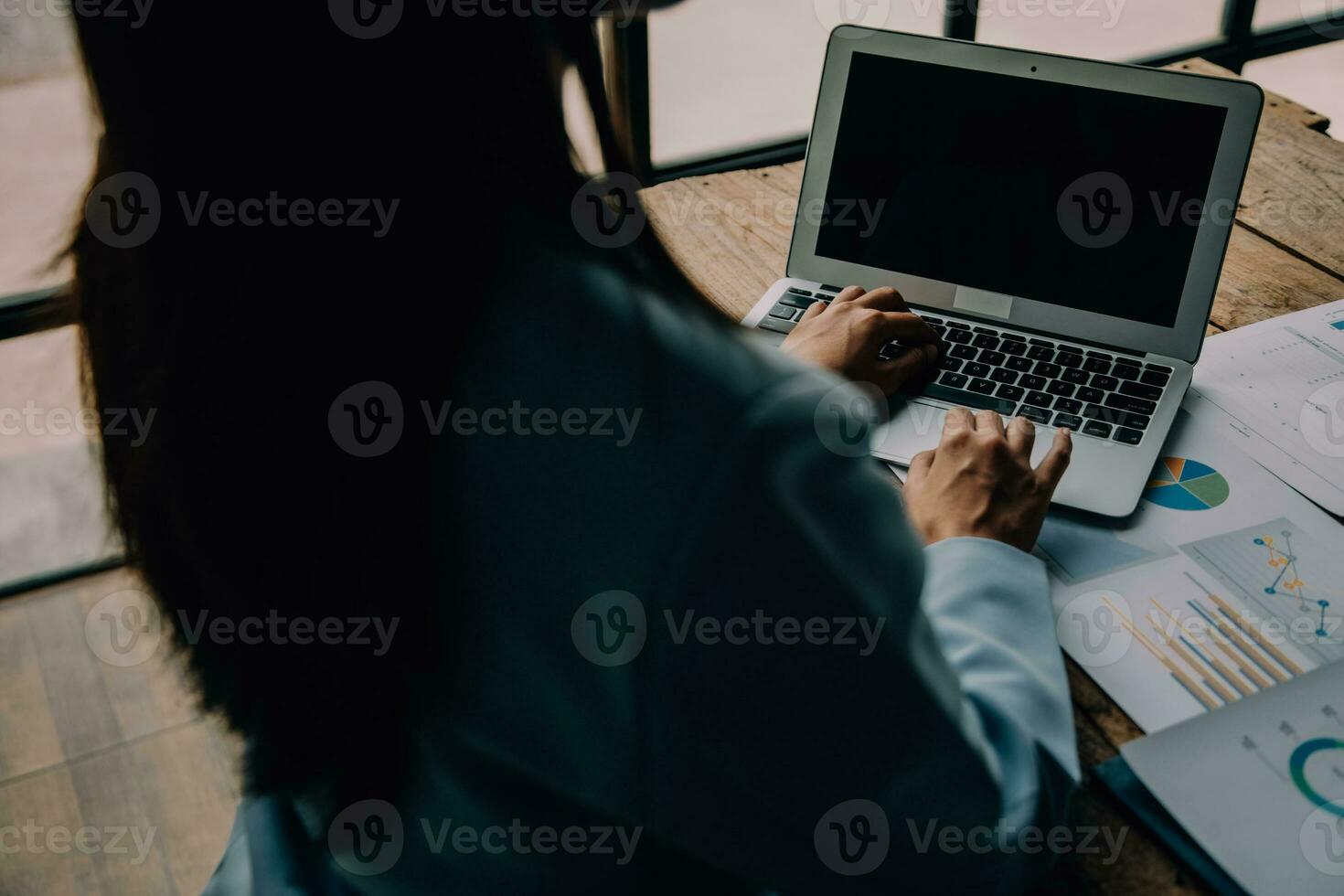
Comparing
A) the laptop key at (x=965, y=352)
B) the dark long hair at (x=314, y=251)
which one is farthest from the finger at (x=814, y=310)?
the dark long hair at (x=314, y=251)

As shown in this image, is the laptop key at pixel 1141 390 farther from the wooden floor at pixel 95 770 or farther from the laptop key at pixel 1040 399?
the wooden floor at pixel 95 770

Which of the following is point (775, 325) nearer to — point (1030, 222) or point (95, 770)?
point (1030, 222)

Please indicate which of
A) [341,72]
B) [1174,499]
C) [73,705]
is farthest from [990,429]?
[73,705]

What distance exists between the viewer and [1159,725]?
2.19ft

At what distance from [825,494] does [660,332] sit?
0.11m

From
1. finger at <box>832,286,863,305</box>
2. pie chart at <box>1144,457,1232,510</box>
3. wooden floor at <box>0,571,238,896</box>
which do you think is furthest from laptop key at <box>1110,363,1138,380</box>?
wooden floor at <box>0,571,238,896</box>

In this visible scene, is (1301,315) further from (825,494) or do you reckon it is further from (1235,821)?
(825,494)

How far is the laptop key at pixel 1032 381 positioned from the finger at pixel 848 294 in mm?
172

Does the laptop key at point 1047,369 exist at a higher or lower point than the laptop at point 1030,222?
lower

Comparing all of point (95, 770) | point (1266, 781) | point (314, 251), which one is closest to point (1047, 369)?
point (1266, 781)

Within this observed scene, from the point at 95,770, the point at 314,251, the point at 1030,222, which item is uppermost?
the point at 314,251

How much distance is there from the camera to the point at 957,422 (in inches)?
33.8

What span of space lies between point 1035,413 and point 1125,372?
0.10m

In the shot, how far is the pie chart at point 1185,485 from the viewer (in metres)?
0.83
